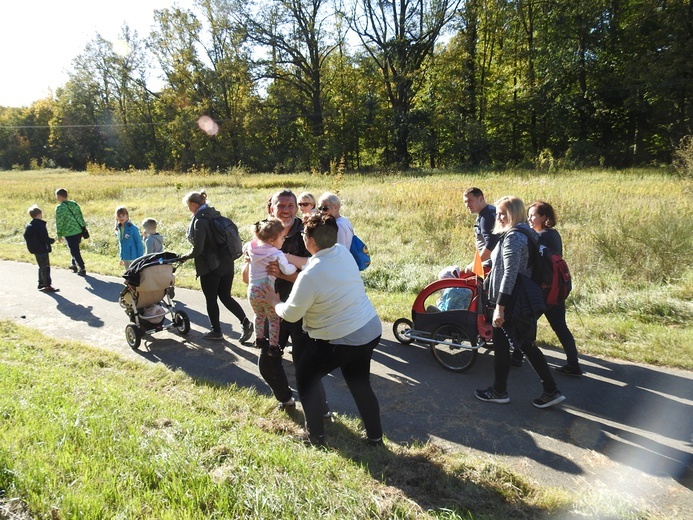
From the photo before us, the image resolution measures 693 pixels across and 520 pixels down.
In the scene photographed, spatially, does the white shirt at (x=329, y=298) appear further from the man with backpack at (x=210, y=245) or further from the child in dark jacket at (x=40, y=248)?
the child in dark jacket at (x=40, y=248)

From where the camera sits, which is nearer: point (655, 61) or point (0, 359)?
point (0, 359)

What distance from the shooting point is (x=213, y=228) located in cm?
550

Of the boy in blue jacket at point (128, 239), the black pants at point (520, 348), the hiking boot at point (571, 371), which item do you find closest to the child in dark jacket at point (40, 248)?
the boy in blue jacket at point (128, 239)

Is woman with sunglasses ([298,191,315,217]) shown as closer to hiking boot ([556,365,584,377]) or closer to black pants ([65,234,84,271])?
hiking boot ([556,365,584,377])

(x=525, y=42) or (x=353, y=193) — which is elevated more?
(x=525, y=42)

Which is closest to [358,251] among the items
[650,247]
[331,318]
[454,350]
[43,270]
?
[454,350]

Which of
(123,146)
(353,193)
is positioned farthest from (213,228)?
(123,146)

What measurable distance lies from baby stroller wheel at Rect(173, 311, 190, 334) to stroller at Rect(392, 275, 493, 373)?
3.06m

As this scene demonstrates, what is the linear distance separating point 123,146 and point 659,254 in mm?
64131

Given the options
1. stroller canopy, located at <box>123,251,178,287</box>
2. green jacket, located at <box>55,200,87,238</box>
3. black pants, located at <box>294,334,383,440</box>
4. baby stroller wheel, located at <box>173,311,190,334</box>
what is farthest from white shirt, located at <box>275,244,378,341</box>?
green jacket, located at <box>55,200,87,238</box>

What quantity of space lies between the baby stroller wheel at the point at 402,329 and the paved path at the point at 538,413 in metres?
0.12

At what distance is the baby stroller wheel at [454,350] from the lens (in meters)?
4.87

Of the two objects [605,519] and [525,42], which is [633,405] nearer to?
[605,519]

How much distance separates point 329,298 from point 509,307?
1.74 m
